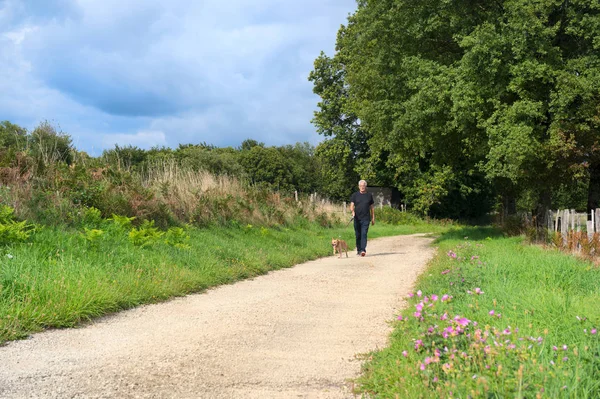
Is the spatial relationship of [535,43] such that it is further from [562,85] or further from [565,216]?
[565,216]

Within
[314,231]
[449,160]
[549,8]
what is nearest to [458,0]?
[549,8]

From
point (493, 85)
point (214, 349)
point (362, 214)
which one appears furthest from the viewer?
point (493, 85)

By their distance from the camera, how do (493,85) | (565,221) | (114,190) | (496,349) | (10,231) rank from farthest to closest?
(493,85) → (565,221) → (114,190) → (10,231) → (496,349)

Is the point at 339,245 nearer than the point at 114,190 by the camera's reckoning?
No

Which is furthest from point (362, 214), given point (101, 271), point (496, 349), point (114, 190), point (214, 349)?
point (496, 349)

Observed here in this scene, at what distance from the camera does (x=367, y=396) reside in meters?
3.64

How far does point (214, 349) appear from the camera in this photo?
188 inches

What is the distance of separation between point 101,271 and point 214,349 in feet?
9.74

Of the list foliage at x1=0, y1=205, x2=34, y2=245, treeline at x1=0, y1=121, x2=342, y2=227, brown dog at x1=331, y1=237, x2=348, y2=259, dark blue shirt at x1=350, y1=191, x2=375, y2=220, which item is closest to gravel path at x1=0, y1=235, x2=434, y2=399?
foliage at x1=0, y1=205, x2=34, y2=245

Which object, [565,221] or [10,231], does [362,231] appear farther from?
[10,231]

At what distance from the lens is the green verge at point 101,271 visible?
5539 millimetres

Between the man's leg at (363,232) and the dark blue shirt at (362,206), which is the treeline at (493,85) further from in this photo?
the man's leg at (363,232)

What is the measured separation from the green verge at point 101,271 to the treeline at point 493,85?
29.5 feet

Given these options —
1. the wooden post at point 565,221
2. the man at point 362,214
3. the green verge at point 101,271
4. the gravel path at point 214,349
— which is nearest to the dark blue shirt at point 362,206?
the man at point 362,214
